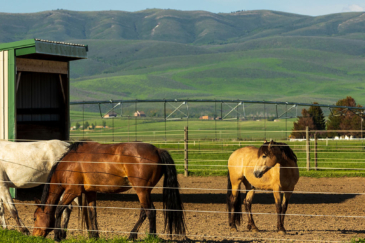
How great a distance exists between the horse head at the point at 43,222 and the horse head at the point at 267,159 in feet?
11.1

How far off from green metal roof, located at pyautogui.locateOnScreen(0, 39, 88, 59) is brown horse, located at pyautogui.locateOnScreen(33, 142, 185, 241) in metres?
4.47

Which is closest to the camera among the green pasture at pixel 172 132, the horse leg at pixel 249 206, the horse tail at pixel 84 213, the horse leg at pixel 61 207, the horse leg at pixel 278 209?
the horse leg at pixel 61 207

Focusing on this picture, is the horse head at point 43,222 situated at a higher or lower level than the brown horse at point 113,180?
lower

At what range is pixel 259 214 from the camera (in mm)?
9344

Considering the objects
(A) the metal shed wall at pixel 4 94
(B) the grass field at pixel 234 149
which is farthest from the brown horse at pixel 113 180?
(A) the metal shed wall at pixel 4 94

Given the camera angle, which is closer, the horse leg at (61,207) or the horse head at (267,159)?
the horse leg at (61,207)

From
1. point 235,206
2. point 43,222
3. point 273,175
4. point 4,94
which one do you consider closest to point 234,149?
point 4,94

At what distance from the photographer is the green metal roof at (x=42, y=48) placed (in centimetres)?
1062

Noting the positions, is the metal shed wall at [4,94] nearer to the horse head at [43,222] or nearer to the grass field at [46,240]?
the horse head at [43,222]

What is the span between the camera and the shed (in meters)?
10.9

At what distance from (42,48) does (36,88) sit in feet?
8.85

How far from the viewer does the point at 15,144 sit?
895 cm

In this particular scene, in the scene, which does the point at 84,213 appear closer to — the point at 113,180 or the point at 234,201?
the point at 113,180

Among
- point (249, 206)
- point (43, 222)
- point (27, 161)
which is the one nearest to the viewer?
point (43, 222)
